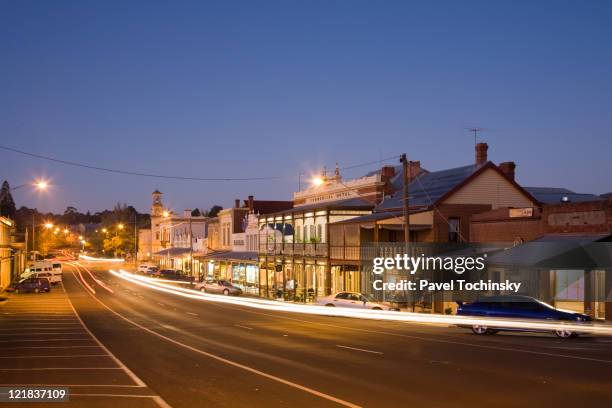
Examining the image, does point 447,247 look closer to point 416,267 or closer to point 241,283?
point 416,267

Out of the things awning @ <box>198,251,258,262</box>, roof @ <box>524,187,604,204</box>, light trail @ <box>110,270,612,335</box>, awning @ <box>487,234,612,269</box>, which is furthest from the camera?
awning @ <box>198,251,258,262</box>

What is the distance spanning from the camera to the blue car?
2550 centimetres

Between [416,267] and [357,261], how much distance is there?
17.5 ft

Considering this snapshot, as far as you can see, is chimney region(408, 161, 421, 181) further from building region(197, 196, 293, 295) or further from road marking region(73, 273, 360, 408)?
road marking region(73, 273, 360, 408)

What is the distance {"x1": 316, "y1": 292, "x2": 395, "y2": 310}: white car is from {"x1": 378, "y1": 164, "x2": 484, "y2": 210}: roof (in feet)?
26.5

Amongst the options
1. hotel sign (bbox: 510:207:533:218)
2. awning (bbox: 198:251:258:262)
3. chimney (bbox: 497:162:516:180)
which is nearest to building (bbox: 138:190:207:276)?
awning (bbox: 198:251:258:262)

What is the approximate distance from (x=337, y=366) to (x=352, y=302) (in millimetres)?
20249

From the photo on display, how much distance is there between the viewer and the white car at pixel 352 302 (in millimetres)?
37188

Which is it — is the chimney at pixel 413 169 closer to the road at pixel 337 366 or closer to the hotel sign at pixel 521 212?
the hotel sign at pixel 521 212

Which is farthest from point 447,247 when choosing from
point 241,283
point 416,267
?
point 241,283

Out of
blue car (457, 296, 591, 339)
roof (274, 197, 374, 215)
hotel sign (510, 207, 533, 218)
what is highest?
roof (274, 197, 374, 215)

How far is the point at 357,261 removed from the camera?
4416 centimetres

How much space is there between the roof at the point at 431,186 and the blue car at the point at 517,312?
15.5 metres

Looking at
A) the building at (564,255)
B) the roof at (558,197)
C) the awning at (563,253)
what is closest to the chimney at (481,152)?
the roof at (558,197)
